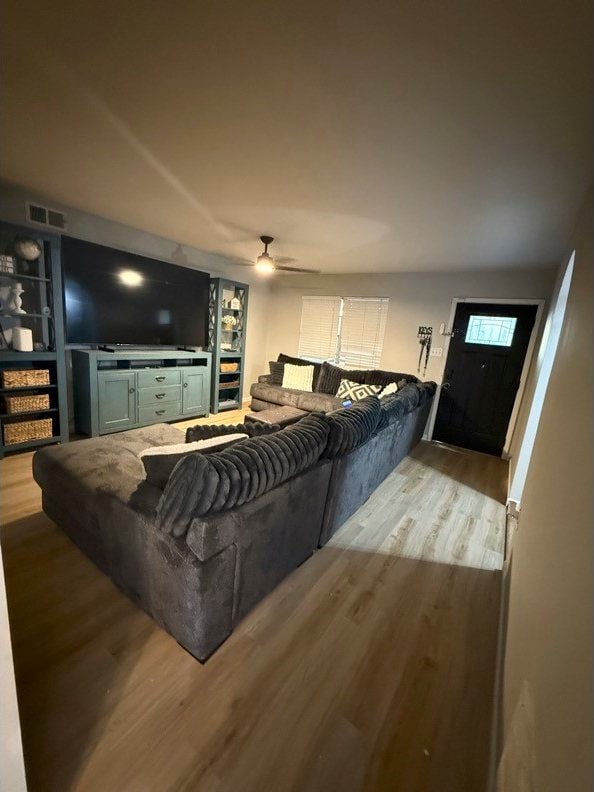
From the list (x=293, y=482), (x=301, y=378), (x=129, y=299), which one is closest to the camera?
(x=293, y=482)

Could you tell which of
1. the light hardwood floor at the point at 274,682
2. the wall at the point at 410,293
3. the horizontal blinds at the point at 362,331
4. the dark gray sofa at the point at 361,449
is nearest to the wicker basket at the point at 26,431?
the light hardwood floor at the point at 274,682

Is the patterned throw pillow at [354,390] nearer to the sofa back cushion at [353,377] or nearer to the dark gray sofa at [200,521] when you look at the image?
the sofa back cushion at [353,377]

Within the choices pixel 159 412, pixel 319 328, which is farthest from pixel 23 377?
pixel 319 328

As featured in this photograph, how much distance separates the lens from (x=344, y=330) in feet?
17.0

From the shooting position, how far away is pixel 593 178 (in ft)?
5.45

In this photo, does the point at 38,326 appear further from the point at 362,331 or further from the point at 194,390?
the point at 362,331

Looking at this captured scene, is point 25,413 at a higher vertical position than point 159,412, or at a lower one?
higher

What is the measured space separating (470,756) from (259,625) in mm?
923

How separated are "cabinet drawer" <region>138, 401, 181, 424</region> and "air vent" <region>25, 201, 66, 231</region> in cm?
202

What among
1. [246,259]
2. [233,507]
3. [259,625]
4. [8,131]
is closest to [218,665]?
[259,625]

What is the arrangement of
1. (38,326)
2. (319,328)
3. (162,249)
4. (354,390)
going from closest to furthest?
1. (38,326)
2. (162,249)
3. (354,390)
4. (319,328)

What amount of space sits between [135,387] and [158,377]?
0.31 m

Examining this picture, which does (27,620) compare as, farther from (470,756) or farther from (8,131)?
(8,131)

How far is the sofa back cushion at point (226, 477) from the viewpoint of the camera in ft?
3.89
